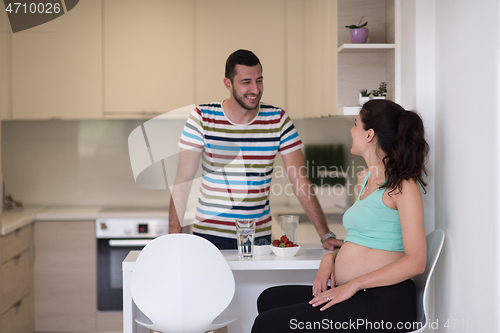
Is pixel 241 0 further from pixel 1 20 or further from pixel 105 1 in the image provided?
pixel 1 20

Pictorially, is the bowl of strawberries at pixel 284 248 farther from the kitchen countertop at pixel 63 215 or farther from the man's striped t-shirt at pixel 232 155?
the kitchen countertop at pixel 63 215

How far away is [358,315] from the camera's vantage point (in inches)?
52.7

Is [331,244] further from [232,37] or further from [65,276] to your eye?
[65,276]

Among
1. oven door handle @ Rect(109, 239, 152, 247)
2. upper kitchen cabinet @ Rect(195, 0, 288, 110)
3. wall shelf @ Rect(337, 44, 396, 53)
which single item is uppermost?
upper kitchen cabinet @ Rect(195, 0, 288, 110)

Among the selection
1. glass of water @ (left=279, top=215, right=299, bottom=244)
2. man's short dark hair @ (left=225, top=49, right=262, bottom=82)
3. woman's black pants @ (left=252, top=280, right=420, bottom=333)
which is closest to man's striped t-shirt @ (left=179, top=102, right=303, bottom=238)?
man's short dark hair @ (left=225, top=49, right=262, bottom=82)

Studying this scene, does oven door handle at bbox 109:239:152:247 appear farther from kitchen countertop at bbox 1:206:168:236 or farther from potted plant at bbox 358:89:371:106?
potted plant at bbox 358:89:371:106

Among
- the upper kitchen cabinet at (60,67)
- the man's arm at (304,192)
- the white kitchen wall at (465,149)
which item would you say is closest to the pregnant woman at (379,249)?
the white kitchen wall at (465,149)

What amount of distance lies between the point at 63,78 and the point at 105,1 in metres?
0.59

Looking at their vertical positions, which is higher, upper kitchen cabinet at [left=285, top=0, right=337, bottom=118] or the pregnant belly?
upper kitchen cabinet at [left=285, top=0, right=337, bottom=118]

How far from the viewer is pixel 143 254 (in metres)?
1.46

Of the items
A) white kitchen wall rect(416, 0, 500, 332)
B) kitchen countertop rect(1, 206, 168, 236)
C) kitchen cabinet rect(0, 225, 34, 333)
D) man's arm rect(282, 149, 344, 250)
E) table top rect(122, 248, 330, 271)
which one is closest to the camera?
white kitchen wall rect(416, 0, 500, 332)

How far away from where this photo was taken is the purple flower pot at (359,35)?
2.08m

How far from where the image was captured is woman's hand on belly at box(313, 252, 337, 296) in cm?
151

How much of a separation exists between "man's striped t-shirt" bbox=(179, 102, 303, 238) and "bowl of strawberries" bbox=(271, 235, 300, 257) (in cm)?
37
